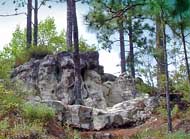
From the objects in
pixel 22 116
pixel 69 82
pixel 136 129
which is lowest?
pixel 136 129

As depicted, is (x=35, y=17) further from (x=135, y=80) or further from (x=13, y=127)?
(x=13, y=127)

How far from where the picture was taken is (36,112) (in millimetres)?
12312

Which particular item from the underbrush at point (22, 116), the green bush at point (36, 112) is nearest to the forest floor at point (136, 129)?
the green bush at point (36, 112)

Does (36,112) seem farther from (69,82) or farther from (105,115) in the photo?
(69,82)

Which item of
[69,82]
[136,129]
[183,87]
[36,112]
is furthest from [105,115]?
[36,112]

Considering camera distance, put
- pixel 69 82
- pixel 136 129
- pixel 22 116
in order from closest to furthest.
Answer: pixel 22 116 → pixel 136 129 → pixel 69 82

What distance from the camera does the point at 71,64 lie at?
66.1 feet

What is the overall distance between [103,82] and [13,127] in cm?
1070

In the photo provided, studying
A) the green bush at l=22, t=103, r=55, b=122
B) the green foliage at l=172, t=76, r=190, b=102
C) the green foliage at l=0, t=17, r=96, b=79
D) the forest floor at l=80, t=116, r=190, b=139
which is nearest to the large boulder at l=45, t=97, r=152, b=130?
the forest floor at l=80, t=116, r=190, b=139

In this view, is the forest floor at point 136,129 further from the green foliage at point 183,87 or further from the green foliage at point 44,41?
the green foliage at point 44,41

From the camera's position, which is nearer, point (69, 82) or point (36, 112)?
point (36, 112)

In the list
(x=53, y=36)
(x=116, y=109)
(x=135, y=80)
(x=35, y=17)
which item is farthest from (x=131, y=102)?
(x=53, y=36)

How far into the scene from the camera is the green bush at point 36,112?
40.1 ft

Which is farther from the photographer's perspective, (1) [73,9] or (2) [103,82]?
(2) [103,82]
